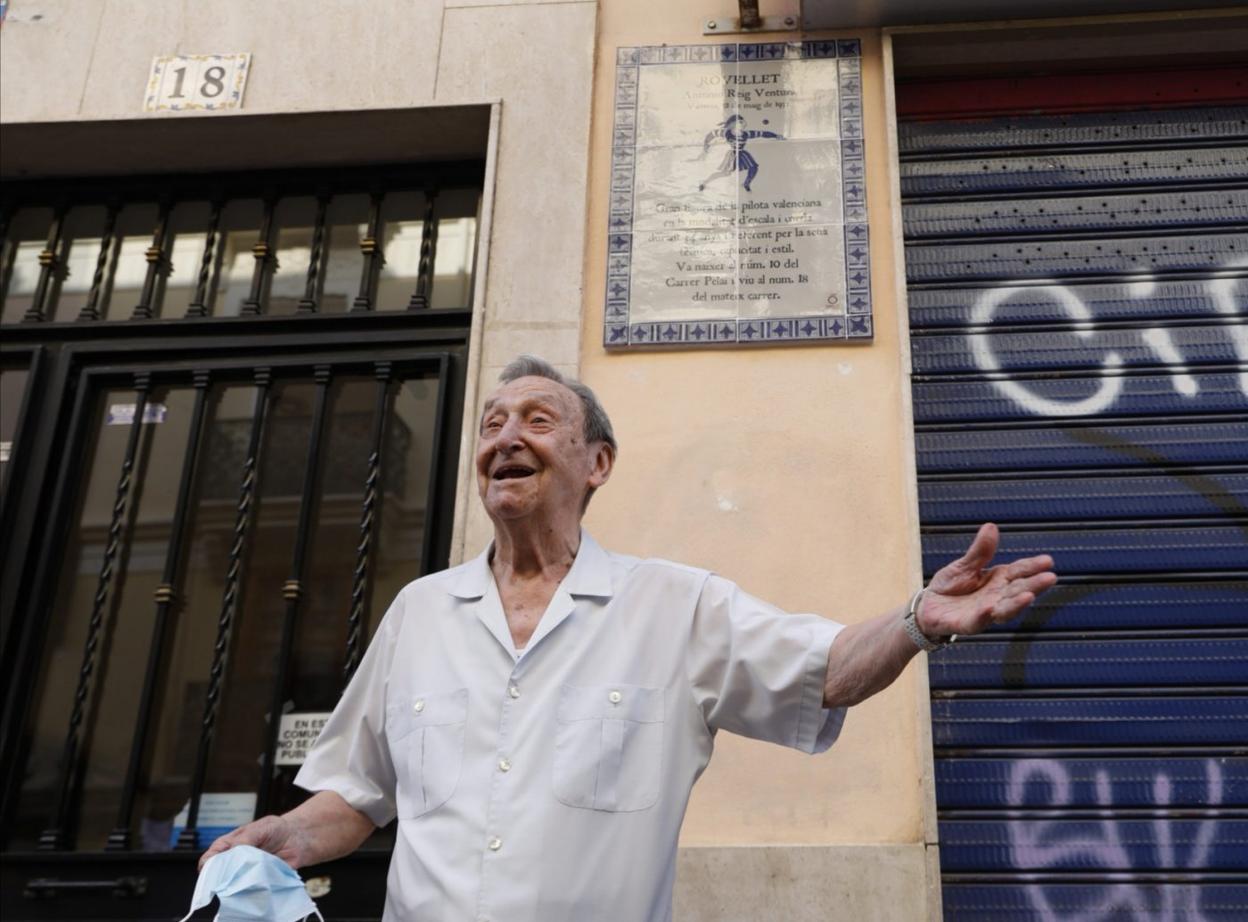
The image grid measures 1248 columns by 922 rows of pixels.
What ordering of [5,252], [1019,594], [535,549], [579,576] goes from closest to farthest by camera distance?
1. [1019,594]
2. [579,576]
3. [535,549]
4. [5,252]

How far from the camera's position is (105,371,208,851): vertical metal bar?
183 inches

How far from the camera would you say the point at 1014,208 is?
5027 mm

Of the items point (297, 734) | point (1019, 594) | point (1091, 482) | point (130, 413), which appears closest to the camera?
point (1019, 594)

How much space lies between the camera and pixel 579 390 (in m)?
3.38

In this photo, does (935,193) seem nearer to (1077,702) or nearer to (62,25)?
(1077,702)

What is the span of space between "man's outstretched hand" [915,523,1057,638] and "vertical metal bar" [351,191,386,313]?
3.37 m

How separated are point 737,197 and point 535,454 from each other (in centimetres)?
205

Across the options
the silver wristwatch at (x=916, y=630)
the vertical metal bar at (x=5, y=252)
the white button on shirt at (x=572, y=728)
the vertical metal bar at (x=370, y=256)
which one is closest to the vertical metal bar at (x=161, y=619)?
the vertical metal bar at (x=370, y=256)

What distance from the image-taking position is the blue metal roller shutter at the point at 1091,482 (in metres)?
4.07

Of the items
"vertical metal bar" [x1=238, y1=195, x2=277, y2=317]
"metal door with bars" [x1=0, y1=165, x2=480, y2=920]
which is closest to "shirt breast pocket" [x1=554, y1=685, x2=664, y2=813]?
"metal door with bars" [x1=0, y1=165, x2=480, y2=920]

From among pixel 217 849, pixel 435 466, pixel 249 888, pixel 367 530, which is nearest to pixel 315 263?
pixel 435 466

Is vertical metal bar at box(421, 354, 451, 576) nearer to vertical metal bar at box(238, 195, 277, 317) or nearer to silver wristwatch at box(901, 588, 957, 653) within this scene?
vertical metal bar at box(238, 195, 277, 317)

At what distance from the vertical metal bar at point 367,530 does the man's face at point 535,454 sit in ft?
5.77

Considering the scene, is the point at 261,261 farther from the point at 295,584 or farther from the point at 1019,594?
the point at 1019,594
